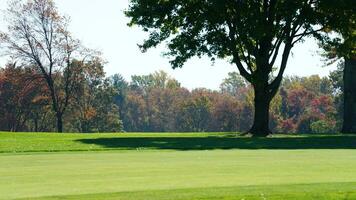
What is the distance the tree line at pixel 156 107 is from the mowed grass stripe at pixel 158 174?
58.5 m

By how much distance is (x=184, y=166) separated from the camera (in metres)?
A: 14.8

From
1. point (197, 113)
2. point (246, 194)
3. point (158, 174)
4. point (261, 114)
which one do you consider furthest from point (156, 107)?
point (246, 194)

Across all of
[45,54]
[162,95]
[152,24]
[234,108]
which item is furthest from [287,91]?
[152,24]

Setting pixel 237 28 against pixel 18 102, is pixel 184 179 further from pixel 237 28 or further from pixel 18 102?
pixel 18 102

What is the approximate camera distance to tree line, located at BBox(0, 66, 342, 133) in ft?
288

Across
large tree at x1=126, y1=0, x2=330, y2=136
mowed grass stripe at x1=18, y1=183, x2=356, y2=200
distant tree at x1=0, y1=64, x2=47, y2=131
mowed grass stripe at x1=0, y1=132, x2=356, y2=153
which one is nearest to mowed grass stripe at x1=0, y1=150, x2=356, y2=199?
mowed grass stripe at x1=18, y1=183, x2=356, y2=200

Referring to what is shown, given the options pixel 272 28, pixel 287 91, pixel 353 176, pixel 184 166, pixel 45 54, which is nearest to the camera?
pixel 353 176

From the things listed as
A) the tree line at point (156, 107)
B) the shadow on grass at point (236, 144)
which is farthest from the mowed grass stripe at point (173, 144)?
the tree line at point (156, 107)

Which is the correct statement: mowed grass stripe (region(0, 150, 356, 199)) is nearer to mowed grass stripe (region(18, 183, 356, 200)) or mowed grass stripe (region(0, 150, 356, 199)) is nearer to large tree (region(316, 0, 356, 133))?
mowed grass stripe (region(18, 183, 356, 200))

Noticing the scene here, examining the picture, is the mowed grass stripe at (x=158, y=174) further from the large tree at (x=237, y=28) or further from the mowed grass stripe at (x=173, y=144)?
the large tree at (x=237, y=28)

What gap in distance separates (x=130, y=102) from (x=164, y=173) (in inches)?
5823

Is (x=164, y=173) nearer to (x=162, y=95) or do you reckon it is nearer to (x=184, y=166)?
(x=184, y=166)

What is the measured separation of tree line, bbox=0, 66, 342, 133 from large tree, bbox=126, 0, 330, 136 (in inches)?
1367

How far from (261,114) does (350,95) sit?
25.3ft
